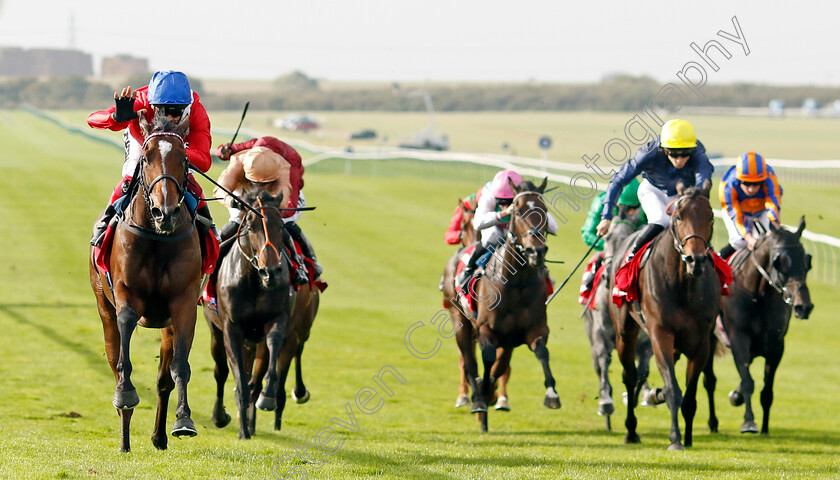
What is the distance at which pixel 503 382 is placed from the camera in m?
→ 13.1

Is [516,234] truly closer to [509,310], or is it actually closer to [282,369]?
[509,310]

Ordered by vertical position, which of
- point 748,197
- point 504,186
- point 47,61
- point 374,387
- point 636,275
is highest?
point 47,61

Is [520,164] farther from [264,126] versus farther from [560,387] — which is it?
[264,126]

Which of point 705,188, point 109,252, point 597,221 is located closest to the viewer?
point 109,252

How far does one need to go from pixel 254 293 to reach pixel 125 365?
8.28ft

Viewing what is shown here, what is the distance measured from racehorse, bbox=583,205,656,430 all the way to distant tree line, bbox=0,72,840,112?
36.6 metres

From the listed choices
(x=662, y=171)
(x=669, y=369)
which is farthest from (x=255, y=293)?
(x=662, y=171)

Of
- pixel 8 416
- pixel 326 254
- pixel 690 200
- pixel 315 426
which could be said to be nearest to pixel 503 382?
pixel 315 426

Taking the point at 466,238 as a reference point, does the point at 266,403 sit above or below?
below

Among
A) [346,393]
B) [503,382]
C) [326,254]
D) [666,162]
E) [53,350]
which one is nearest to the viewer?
[666,162]

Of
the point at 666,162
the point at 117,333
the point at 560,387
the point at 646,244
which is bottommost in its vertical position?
the point at 560,387

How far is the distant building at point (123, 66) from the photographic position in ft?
81.5

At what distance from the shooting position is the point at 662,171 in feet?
35.1

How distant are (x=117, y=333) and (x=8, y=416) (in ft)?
10.8
